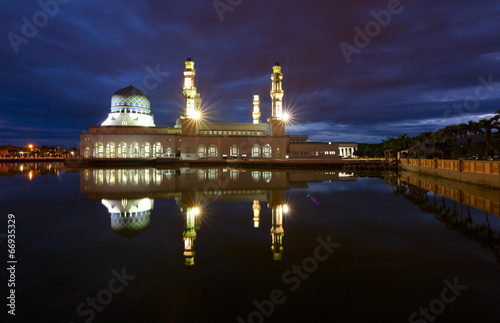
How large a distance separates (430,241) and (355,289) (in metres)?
3.81

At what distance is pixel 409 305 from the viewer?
4.06 meters

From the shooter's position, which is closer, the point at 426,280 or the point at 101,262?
the point at 426,280

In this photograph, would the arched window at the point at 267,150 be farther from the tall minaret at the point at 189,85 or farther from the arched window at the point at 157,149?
the arched window at the point at 157,149

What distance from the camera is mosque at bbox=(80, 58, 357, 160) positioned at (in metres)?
57.3

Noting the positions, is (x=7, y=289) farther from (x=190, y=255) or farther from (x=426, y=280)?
(x=426, y=280)

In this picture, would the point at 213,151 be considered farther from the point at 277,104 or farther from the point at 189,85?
the point at 277,104

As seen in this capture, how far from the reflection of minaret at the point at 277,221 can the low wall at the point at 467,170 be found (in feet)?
41.5

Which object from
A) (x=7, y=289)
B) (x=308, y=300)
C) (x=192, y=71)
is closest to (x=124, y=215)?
(x=7, y=289)

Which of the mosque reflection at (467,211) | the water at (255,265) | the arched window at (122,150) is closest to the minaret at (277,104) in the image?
the arched window at (122,150)

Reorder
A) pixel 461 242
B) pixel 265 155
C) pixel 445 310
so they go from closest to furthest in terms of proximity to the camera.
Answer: pixel 445 310
pixel 461 242
pixel 265 155

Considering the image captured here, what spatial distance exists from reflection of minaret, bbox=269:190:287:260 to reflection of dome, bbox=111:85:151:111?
5775cm

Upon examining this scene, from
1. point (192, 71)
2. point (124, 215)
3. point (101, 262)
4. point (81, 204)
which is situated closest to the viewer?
point (101, 262)

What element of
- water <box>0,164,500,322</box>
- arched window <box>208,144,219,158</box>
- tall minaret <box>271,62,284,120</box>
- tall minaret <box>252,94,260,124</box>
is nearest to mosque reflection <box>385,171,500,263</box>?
water <box>0,164,500,322</box>

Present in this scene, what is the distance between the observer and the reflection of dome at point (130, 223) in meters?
7.76
